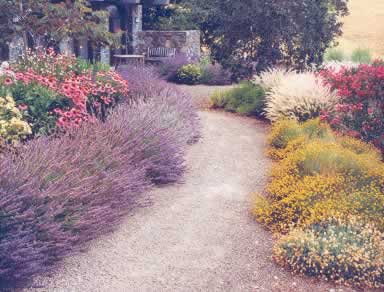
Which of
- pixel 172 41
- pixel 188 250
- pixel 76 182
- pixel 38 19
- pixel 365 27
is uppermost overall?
pixel 365 27

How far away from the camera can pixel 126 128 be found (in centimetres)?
650

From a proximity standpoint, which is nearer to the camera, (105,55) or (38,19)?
(38,19)

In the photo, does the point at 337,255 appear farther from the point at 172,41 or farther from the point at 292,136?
the point at 172,41

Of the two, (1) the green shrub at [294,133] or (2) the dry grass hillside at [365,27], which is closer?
(1) the green shrub at [294,133]

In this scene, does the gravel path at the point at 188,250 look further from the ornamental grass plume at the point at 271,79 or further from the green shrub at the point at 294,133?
the ornamental grass plume at the point at 271,79

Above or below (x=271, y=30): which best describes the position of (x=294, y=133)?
below

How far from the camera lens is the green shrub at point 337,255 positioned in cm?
436

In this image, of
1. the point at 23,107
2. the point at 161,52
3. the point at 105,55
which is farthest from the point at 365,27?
the point at 23,107

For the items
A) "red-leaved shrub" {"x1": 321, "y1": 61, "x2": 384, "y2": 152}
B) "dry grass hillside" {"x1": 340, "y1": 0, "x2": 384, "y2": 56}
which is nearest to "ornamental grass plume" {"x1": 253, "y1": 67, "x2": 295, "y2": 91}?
"red-leaved shrub" {"x1": 321, "y1": 61, "x2": 384, "y2": 152}

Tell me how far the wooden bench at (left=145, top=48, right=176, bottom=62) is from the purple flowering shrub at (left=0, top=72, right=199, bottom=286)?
40.4ft

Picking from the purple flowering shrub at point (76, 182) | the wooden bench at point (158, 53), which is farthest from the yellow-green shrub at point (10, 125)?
the wooden bench at point (158, 53)

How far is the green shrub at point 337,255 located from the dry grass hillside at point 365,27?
2915 centimetres

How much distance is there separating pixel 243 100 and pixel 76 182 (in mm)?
7771

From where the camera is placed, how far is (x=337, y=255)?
437 cm
